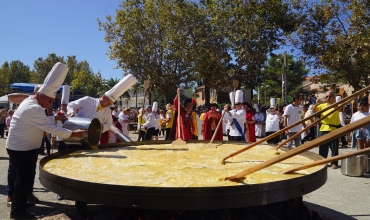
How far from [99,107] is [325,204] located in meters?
3.64

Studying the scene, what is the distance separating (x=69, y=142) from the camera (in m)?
4.36

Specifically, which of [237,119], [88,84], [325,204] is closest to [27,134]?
[325,204]

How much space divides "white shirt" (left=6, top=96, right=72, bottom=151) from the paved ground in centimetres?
89

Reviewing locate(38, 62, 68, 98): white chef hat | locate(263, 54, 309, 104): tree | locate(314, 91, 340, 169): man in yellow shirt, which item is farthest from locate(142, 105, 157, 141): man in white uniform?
locate(263, 54, 309, 104): tree

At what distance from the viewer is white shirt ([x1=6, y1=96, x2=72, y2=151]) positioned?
395cm

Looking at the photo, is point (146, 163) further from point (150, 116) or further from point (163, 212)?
point (150, 116)

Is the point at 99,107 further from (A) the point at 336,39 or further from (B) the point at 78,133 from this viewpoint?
(A) the point at 336,39

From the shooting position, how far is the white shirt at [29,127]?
3947mm

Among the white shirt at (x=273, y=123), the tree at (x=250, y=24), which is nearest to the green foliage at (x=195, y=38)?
the tree at (x=250, y=24)

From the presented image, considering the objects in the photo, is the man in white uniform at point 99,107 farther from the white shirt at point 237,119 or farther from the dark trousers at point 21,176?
the white shirt at point 237,119

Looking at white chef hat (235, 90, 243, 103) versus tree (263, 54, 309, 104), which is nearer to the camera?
white chef hat (235, 90, 243, 103)

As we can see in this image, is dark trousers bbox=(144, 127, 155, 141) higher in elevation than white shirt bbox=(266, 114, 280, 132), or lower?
lower

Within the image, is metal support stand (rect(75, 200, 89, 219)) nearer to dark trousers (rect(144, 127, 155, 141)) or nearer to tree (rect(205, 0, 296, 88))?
dark trousers (rect(144, 127, 155, 141))

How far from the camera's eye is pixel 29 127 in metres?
4.06
